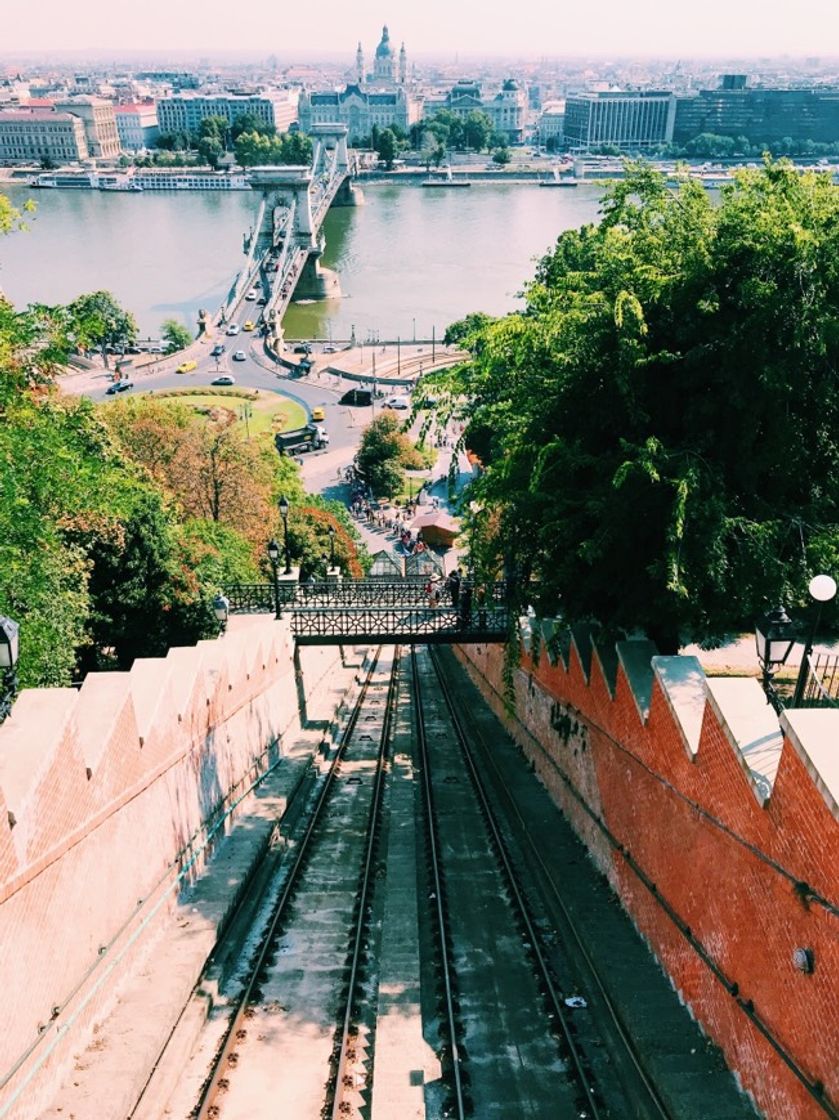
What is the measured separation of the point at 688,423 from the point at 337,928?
696 centimetres

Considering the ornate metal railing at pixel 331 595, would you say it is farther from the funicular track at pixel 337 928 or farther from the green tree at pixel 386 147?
the green tree at pixel 386 147

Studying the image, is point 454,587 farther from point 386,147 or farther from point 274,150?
point 386,147

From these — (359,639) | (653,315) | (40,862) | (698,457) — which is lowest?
(359,639)

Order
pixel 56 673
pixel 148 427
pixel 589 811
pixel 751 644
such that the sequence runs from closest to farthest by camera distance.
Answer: pixel 589 811 < pixel 56 673 < pixel 751 644 < pixel 148 427

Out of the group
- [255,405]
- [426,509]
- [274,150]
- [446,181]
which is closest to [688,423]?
[426,509]

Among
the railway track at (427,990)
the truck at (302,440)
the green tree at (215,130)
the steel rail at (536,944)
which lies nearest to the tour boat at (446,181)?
the green tree at (215,130)

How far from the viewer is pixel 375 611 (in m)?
19.7

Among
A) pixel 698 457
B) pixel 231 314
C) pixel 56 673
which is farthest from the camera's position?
pixel 231 314

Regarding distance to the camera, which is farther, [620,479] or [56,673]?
[56,673]

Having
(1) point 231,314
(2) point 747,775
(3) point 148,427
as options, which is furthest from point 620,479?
(1) point 231,314

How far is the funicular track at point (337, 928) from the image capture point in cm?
810

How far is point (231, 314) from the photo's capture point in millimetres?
93500

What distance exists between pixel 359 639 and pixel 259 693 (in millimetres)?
3425

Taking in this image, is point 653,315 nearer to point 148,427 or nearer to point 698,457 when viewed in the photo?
point 698,457
